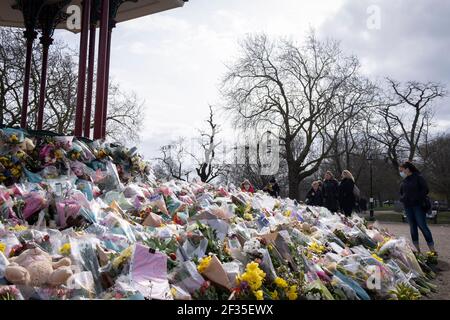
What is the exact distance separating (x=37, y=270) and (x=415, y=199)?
6.80 m

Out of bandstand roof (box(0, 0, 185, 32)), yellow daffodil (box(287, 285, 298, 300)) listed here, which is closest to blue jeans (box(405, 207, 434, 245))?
yellow daffodil (box(287, 285, 298, 300))

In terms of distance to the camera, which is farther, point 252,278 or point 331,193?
point 331,193

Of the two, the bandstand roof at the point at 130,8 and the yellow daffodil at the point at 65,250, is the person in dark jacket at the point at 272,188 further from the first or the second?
the yellow daffodil at the point at 65,250

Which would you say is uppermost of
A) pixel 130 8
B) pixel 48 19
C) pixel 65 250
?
pixel 130 8

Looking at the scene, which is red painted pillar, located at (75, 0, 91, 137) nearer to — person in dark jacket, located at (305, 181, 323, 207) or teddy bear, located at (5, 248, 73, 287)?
teddy bear, located at (5, 248, 73, 287)

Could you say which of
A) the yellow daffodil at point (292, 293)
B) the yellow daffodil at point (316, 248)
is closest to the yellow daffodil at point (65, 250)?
the yellow daffodil at point (292, 293)

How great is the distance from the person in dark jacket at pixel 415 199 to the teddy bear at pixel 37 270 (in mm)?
6547

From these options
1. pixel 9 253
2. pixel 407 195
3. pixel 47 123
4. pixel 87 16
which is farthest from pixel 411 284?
pixel 47 123

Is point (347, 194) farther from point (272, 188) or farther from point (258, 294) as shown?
point (258, 294)

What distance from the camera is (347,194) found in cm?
1051

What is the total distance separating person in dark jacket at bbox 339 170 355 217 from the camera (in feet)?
34.2

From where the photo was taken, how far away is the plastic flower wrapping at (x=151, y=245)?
3.25m

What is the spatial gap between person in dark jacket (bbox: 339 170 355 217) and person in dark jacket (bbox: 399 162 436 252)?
90.7 inches

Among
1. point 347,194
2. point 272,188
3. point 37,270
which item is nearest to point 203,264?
point 37,270
